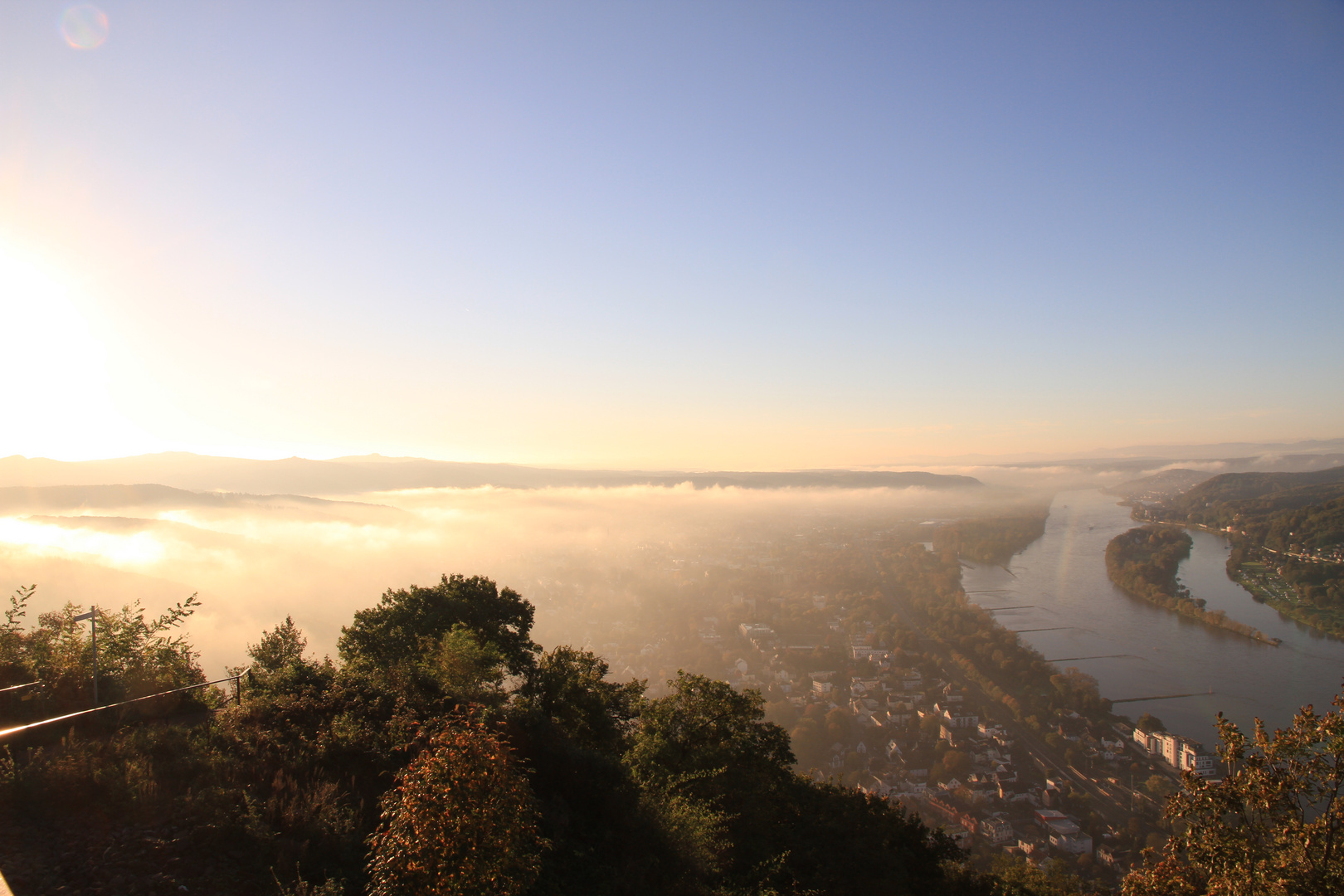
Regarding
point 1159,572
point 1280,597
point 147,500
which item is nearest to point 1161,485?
point 1159,572

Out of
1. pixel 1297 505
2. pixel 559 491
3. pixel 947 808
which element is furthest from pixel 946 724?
pixel 559 491

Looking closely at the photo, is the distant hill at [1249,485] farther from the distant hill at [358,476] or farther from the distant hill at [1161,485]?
the distant hill at [358,476]

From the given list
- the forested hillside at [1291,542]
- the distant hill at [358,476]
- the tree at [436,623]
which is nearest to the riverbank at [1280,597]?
the forested hillside at [1291,542]

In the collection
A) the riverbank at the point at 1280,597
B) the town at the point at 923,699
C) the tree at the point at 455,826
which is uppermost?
the tree at the point at 455,826

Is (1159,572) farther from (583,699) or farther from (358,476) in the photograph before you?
(358,476)

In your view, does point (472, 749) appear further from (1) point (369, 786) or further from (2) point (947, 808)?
(2) point (947, 808)

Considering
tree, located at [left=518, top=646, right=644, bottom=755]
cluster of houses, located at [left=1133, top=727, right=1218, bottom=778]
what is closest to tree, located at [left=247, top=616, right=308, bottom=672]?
tree, located at [left=518, top=646, right=644, bottom=755]

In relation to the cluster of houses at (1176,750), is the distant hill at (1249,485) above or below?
above

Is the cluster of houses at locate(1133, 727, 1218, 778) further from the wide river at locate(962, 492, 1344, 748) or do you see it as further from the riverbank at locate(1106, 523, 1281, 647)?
the riverbank at locate(1106, 523, 1281, 647)
